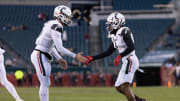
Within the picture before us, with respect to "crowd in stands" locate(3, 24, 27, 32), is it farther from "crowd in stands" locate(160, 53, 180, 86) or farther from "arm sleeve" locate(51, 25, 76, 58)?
"arm sleeve" locate(51, 25, 76, 58)

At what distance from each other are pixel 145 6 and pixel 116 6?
278 cm

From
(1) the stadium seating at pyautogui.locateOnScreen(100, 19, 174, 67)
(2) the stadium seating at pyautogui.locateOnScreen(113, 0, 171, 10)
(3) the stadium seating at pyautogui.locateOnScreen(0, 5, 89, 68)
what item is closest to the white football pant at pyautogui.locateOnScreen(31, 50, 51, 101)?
(3) the stadium seating at pyautogui.locateOnScreen(0, 5, 89, 68)

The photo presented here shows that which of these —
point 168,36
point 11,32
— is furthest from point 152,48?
point 11,32

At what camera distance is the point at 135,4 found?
4303cm

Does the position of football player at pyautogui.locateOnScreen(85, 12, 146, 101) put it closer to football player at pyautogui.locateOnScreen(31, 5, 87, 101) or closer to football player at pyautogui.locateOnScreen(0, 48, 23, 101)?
football player at pyautogui.locateOnScreen(31, 5, 87, 101)

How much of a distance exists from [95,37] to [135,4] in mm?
5597

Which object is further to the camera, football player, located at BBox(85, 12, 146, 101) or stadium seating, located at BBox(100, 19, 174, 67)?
stadium seating, located at BBox(100, 19, 174, 67)

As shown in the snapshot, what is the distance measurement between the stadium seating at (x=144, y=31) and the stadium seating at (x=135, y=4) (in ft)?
4.97

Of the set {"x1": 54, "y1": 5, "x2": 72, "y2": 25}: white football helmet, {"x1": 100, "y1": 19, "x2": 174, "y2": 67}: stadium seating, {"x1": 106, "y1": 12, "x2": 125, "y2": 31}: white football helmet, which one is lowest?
{"x1": 100, "y1": 19, "x2": 174, "y2": 67}: stadium seating

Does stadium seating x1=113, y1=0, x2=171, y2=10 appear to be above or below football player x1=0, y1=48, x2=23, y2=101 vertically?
below

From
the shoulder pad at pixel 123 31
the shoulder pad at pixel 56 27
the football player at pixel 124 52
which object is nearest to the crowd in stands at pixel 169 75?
the football player at pixel 124 52

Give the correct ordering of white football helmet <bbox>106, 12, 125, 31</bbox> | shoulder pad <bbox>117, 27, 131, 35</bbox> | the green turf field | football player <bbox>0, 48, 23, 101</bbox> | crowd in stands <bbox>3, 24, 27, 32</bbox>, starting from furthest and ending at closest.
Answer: crowd in stands <bbox>3, 24, 27, 32</bbox>, the green turf field, football player <bbox>0, 48, 23, 101</bbox>, white football helmet <bbox>106, 12, 125, 31</bbox>, shoulder pad <bbox>117, 27, 131, 35</bbox>

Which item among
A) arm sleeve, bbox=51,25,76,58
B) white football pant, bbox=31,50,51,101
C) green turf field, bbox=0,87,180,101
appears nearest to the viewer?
arm sleeve, bbox=51,25,76,58

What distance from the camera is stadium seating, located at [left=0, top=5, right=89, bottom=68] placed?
38.2 meters
